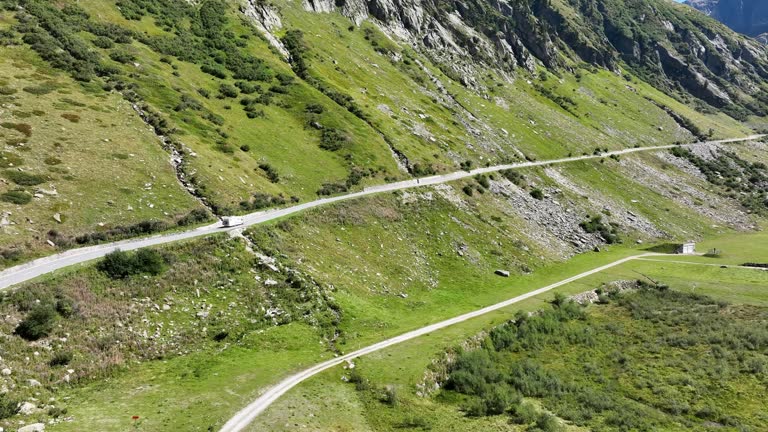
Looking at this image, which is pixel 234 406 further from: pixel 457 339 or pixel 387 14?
pixel 387 14

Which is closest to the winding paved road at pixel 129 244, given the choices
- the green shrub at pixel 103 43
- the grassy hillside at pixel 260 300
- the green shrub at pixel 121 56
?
the grassy hillside at pixel 260 300

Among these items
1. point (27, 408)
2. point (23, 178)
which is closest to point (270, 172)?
point (23, 178)

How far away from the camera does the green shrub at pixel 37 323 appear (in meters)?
28.8

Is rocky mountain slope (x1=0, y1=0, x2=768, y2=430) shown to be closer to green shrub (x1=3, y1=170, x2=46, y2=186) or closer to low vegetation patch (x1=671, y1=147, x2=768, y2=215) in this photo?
green shrub (x1=3, y1=170, x2=46, y2=186)

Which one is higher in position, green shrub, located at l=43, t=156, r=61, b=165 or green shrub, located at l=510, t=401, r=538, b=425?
green shrub, located at l=510, t=401, r=538, b=425

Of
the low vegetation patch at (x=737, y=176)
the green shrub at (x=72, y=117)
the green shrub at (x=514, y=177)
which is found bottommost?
the green shrub at (x=72, y=117)

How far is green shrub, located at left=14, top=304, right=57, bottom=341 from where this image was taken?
2884cm

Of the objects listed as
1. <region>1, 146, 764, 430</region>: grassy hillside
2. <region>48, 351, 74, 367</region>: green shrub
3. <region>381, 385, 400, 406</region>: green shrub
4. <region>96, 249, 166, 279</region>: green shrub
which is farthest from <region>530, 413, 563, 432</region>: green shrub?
<region>96, 249, 166, 279</region>: green shrub

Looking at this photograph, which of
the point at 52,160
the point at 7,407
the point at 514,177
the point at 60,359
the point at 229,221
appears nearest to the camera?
the point at 7,407

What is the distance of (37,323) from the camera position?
29.4 meters

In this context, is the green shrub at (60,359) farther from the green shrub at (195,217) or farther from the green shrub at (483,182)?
the green shrub at (483,182)

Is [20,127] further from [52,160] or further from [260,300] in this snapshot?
[260,300]

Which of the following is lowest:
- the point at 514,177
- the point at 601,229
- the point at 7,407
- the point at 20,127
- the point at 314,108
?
the point at 7,407

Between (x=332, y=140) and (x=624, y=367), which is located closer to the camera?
(x=624, y=367)
